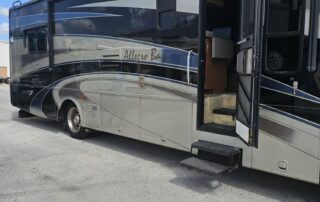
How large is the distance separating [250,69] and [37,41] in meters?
6.20

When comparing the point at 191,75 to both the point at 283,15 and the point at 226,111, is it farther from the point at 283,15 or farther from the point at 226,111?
the point at 283,15

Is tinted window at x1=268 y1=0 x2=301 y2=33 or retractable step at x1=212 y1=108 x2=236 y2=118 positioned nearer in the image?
tinted window at x1=268 y1=0 x2=301 y2=33

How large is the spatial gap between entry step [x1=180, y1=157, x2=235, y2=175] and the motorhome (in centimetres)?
2

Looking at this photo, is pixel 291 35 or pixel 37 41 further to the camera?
pixel 37 41

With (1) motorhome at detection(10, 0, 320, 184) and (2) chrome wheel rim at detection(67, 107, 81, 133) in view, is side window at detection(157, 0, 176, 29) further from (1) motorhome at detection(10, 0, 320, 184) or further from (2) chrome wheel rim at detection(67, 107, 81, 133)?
(2) chrome wheel rim at detection(67, 107, 81, 133)

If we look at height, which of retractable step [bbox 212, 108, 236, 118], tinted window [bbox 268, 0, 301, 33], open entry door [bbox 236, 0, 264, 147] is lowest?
retractable step [bbox 212, 108, 236, 118]

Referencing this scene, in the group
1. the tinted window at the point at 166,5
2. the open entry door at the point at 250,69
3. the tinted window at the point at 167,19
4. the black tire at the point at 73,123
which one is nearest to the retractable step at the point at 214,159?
the open entry door at the point at 250,69

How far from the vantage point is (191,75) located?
4.98 m

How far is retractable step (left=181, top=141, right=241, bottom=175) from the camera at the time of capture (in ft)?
14.3

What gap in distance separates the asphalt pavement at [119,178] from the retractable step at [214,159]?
339 mm

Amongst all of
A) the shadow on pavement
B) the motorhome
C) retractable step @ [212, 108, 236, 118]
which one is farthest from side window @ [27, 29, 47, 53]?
retractable step @ [212, 108, 236, 118]

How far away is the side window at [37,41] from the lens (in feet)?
27.1

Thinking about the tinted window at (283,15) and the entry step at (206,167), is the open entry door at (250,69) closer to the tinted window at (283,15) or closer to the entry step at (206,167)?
the tinted window at (283,15)

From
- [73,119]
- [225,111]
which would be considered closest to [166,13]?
[225,111]
